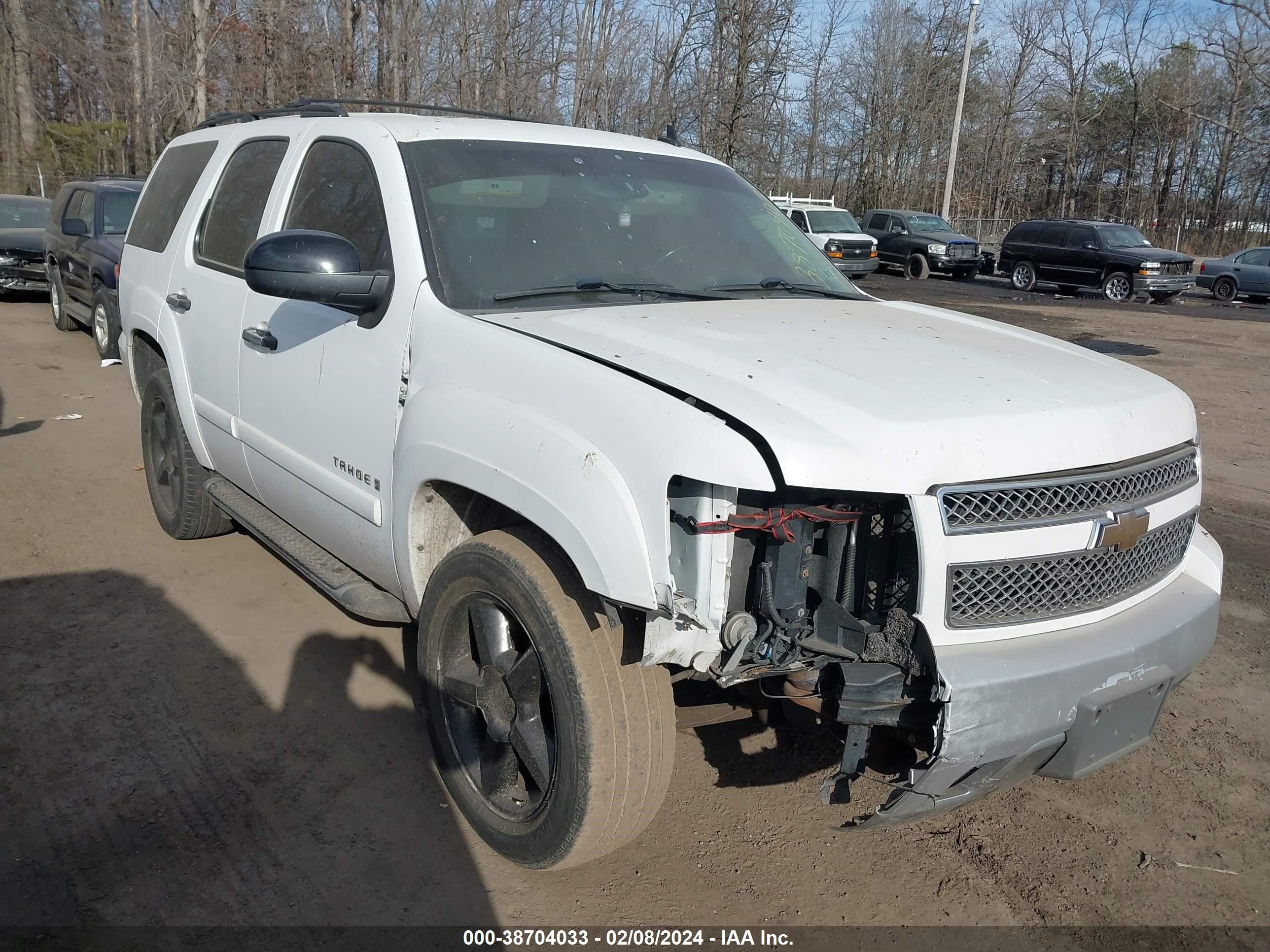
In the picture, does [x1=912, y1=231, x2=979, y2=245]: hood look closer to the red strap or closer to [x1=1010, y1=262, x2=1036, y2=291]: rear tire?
[x1=1010, y1=262, x2=1036, y2=291]: rear tire

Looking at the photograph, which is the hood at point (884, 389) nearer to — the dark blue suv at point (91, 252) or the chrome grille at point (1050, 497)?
the chrome grille at point (1050, 497)

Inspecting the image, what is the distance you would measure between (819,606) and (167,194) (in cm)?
440

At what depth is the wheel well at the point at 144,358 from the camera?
5.20m

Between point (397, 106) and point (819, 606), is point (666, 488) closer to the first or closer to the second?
point (819, 606)

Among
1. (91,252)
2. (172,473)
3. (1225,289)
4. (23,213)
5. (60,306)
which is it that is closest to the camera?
(172,473)

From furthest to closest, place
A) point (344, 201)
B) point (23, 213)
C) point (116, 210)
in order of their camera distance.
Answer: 1. point (23, 213)
2. point (116, 210)
3. point (344, 201)

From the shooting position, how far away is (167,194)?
17.4ft

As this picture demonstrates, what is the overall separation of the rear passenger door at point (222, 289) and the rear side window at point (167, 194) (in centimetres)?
34

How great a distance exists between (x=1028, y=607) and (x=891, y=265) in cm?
2834

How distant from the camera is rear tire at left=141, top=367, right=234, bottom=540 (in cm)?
494

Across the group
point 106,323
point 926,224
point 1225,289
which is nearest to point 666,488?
point 106,323

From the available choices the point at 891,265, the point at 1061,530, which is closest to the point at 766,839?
the point at 1061,530

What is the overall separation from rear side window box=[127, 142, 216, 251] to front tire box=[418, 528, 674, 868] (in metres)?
2.98

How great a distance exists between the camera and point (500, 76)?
25844 millimetres
